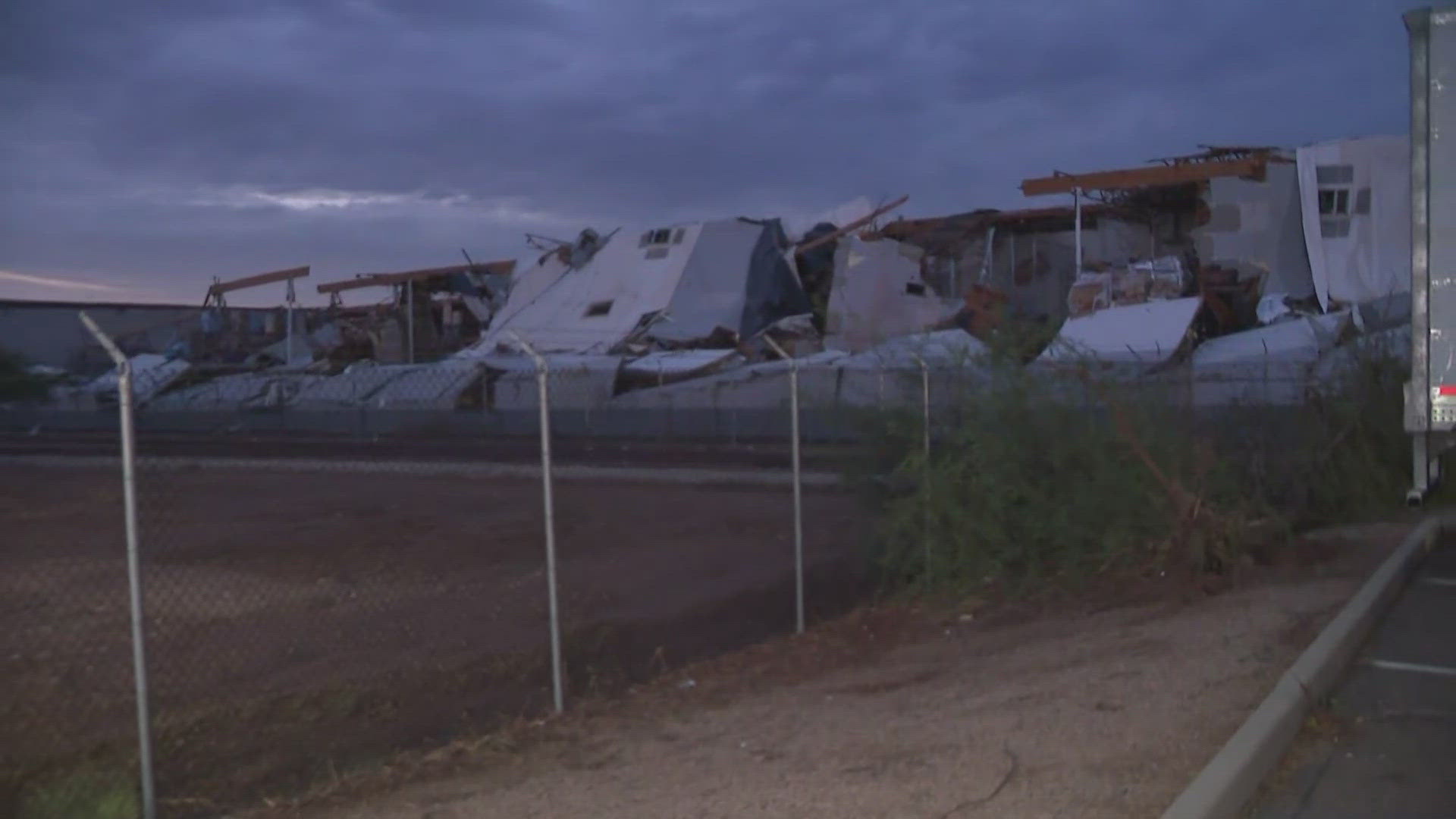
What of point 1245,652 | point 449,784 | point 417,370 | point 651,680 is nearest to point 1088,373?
point 1245,652

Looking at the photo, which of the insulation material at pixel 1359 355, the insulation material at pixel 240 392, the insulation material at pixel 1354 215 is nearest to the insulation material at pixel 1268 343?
the insulation material at pixel 1354 215

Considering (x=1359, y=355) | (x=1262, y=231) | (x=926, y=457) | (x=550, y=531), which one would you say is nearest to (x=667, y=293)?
(x=1262, y=231)

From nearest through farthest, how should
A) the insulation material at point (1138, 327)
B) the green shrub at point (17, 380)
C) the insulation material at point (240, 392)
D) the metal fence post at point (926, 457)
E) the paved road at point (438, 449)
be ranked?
the green shrub at point (17, 380), the metal fence post at point (926, 457), the paved road at point (438, 449), the insulation material at point (1138, 327), the insulation material at point (240, 392)

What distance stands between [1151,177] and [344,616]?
35.1 meters

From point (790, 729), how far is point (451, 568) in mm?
5511

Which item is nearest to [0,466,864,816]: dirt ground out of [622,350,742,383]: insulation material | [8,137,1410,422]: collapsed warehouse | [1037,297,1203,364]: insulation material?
[8,137,1410,422]: collapsed warehouse

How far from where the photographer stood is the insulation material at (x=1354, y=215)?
36.4 metres

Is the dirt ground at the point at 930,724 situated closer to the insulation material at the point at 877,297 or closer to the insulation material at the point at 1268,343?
the insulation material at the point at 1268,343

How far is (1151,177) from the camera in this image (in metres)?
40.8

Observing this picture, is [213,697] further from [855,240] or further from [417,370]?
[855,240]

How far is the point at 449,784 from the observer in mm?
6809

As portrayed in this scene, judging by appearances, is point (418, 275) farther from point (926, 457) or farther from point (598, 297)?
point (926, 457)

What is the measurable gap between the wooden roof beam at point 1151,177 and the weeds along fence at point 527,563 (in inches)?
954

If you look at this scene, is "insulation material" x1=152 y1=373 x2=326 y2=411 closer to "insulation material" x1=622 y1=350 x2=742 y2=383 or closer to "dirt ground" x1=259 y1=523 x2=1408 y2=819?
"insulation material" x1=622 y1=350 x2=742 y2=383
